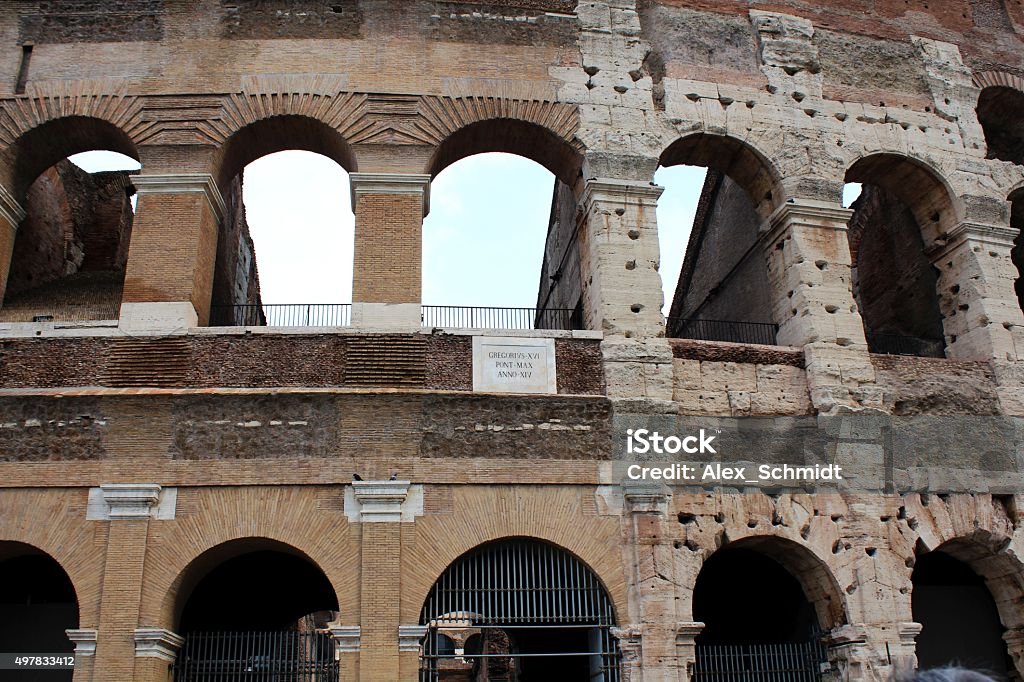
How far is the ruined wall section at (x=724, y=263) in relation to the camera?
42.2 ft

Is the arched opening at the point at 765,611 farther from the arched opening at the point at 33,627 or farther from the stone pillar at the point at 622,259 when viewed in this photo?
the arched opening at the point at 33,627

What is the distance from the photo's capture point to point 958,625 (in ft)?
34.8

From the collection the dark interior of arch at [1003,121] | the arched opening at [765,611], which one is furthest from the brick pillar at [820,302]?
the dark interior of arch at [1003,121]

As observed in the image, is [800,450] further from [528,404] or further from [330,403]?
[330,403]

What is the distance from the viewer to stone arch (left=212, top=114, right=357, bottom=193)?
10633 millimetres

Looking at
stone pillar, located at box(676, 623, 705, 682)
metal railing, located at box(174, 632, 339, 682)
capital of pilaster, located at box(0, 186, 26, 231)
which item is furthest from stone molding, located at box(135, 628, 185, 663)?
capital of pilaster, located at box(0, 186, 26, 231)

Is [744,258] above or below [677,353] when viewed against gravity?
above

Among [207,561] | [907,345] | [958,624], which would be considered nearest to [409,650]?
[207,561]

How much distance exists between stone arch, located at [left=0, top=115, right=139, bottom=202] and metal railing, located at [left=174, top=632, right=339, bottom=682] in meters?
5.20

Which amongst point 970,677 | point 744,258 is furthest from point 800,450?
point 970,677

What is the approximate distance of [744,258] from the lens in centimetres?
1312

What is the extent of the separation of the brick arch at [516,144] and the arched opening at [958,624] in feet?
19.5

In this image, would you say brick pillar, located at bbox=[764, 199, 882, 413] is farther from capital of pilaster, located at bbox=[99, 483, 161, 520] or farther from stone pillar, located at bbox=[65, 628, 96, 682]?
stone pillar, located at bbox=[65, 628, 96, 682]

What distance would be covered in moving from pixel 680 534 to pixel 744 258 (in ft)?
16.0
